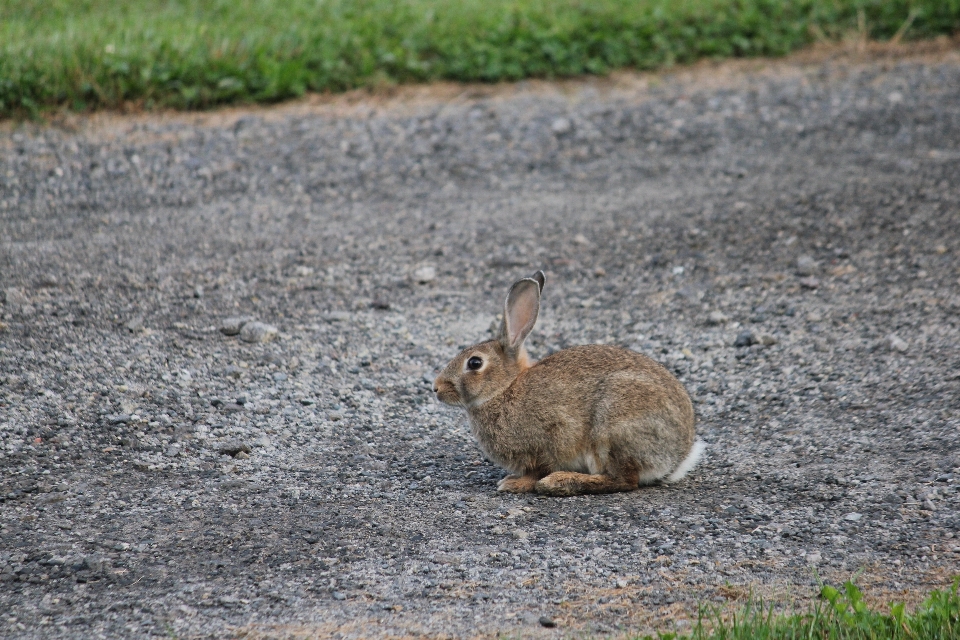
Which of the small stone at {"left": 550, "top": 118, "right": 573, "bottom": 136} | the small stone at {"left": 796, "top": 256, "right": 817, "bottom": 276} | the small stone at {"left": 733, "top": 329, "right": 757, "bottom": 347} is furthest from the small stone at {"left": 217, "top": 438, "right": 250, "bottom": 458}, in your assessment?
the small stone at {"left": 550, "top": 118, "right": 573, "bottom": 136}

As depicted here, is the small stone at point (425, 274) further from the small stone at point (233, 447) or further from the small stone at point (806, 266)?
the small stone at point (806, 266)

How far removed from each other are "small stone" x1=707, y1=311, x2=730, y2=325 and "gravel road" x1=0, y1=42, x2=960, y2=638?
0.02m

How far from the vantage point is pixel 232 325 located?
20.3ft

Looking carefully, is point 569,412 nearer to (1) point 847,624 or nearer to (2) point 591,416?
(2) point 591,416

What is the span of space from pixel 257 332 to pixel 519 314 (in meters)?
1.84

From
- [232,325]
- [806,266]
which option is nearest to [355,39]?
[232,325]

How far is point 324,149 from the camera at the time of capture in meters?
8.55

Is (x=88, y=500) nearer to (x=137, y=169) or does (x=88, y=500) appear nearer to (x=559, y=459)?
(x=559, y=459)

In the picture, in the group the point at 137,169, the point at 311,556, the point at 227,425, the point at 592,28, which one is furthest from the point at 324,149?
the point at 311,556

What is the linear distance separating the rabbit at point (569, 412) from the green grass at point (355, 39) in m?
4.84

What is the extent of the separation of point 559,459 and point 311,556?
125 centimetres

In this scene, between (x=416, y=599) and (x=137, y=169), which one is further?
(x=137, y=169)

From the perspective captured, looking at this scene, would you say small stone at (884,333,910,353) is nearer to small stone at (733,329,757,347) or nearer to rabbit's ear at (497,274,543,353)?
small stone at (733,329,757,347)

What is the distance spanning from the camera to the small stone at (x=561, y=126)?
8938 millimetres
